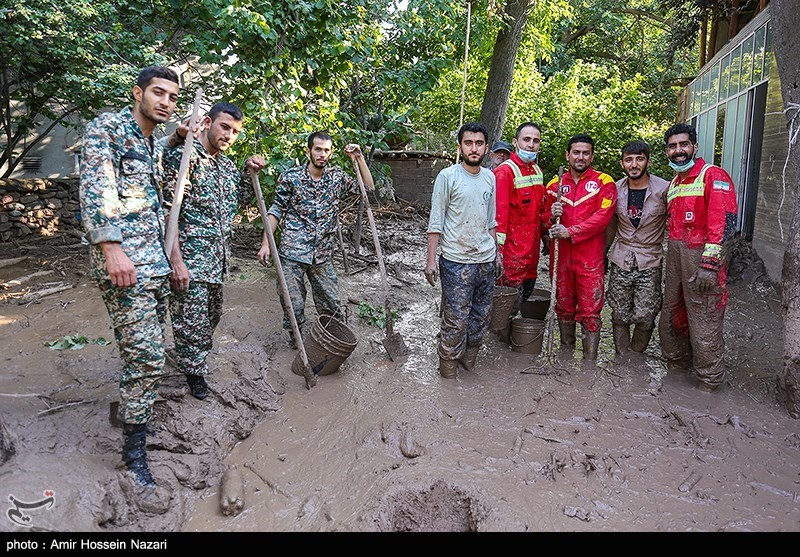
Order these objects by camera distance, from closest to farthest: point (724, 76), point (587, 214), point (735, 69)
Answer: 1. point (587, 214)
2. point (735, 69)
3. point (724, 76)

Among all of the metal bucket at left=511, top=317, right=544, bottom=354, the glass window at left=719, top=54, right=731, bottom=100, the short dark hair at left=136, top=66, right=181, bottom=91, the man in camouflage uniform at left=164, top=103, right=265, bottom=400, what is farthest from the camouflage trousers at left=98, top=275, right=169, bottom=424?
A: the glass window at left=719, top=54, right=731, bottom=100

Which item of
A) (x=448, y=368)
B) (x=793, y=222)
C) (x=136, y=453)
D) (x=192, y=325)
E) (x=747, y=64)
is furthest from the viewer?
(x=747, y=64)

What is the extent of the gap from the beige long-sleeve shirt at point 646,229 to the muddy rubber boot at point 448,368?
175 centimetres

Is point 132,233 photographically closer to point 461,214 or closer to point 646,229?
point 461,214

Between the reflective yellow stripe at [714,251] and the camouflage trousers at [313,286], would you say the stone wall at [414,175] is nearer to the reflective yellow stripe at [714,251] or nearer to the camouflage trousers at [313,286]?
the camouflage trousers at [313,286]

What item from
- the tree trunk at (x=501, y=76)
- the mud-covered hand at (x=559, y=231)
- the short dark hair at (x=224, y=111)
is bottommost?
the mud-covered hand at (x=559, y=231)

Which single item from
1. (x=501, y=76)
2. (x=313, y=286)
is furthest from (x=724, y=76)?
(x=313, y=286)

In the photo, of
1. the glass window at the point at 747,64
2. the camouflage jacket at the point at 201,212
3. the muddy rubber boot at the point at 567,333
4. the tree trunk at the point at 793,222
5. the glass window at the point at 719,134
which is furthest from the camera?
the glass window at the point at 719,134

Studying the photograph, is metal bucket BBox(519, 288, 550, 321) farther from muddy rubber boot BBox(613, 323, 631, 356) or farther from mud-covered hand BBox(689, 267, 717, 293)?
mud-covered hand BBox(689, 267, 717, 293)

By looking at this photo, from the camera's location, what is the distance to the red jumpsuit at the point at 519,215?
16.6 feet

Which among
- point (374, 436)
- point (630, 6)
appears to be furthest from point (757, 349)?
point (630, 6)

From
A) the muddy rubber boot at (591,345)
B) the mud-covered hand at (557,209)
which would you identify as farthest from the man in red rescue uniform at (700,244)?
the mud-covered hand at (557,209)

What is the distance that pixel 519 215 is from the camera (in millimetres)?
5219

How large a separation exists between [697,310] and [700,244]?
517 millimetres
